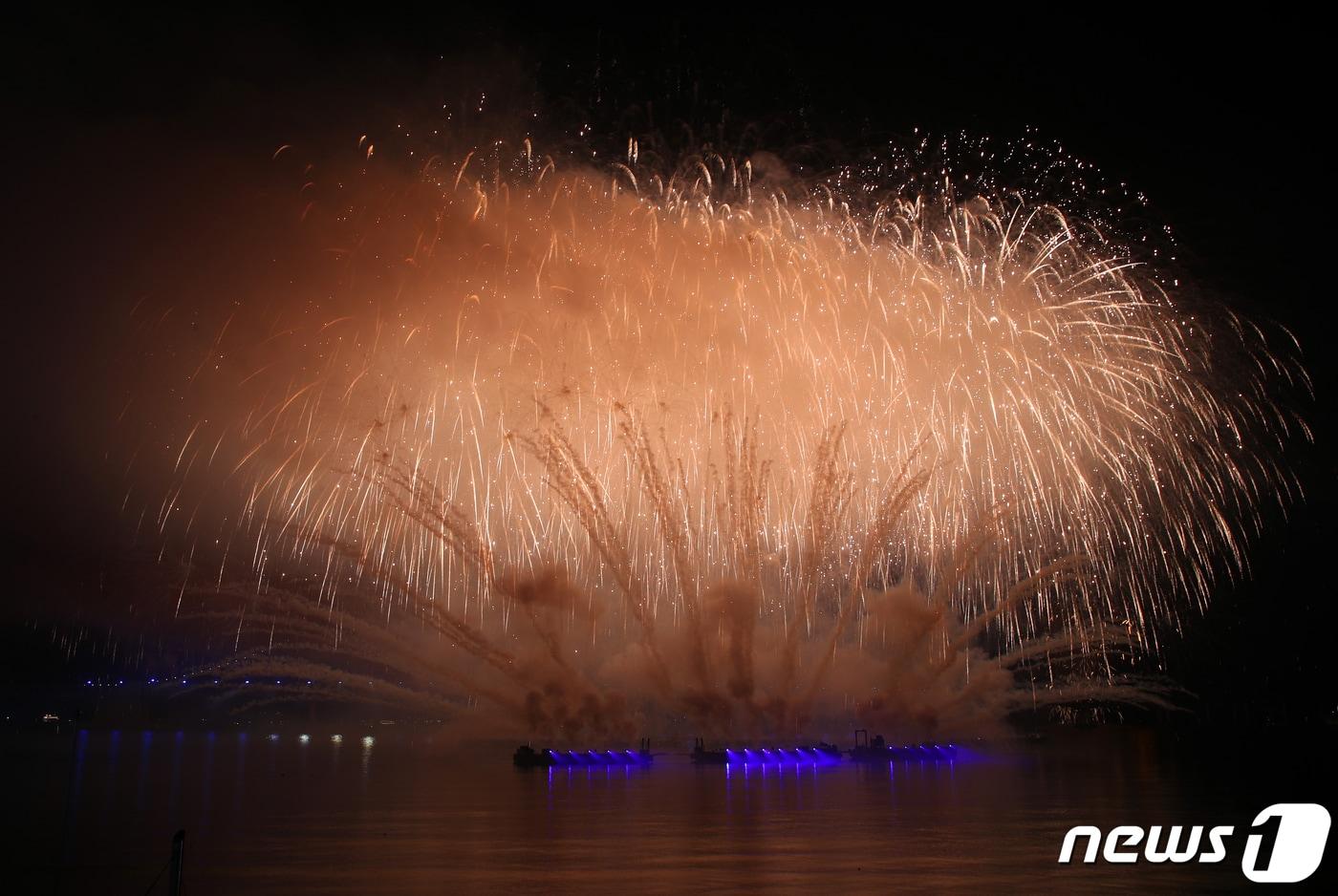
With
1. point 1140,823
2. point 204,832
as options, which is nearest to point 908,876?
point 1140,823

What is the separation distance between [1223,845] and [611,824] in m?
17.4

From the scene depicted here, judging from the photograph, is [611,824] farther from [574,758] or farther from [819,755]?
[819,755]

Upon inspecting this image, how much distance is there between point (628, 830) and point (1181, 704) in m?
93.7

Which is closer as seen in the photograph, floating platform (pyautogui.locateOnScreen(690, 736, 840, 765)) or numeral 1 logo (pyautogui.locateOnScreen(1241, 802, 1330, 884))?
numeral 1 logo (pyautogui.locateOnScreen(1241, 802, 1330, 884))

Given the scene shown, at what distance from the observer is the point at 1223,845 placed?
26.8 meters

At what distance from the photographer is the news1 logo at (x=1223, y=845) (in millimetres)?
23478

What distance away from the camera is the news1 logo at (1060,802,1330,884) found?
23478 mm

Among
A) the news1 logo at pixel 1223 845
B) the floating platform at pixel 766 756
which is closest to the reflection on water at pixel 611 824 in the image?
the news1 logo at pixel 1223 845

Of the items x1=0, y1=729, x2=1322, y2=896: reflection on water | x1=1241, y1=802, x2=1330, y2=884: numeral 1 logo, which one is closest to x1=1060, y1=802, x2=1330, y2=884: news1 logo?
x1=1241, y1=802, x2=1330, y2=884: numeral 1 logo

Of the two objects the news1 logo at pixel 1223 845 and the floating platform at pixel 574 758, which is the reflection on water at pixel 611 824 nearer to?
the news1 logo at pixel 1223 845

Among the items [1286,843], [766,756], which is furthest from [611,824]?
[766,756]

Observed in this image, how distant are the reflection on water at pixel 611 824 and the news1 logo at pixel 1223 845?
2.53ft

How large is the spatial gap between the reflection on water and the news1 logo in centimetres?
77

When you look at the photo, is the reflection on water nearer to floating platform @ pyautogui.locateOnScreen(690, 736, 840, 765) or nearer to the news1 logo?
the news1 logo
